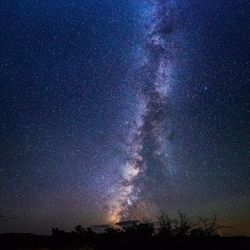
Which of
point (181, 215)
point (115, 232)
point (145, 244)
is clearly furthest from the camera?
point (115, 232)

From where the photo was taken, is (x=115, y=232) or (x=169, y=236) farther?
(x=115, y=232)

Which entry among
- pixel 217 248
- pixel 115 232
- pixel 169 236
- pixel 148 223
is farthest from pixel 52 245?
A: pixel 217 248

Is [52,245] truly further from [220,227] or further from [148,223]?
[220,227]

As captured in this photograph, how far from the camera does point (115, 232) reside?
21250mm

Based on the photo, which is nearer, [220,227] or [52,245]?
[220,227]

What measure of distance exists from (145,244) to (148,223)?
2.12 metres

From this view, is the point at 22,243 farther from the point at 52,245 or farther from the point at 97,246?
the point at 97,246

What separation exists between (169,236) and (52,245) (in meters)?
5.75

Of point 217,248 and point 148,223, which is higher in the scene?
point 148,223

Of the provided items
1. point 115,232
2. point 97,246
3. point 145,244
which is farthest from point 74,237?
point 145,244

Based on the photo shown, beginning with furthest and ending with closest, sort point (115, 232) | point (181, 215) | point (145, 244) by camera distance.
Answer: point (115, 232) < point (181, 215) < point (145, 244)

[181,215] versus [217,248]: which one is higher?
[181,215]

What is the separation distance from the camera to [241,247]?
18688 millimetres

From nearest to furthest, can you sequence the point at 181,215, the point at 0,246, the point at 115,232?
the point at 181,215, the point at 0,246, the point at 115,232
